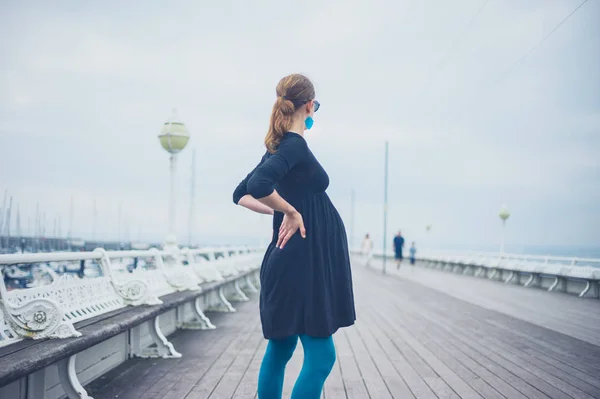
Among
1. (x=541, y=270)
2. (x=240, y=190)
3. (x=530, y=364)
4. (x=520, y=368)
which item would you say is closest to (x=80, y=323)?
(x=240, y=190)

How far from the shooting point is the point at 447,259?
26.6 metres

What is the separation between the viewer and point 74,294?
3912 millimetres

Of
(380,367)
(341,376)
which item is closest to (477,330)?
(380,367)

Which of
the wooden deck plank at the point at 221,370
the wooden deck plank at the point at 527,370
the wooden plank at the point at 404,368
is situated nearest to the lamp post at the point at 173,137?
the wooden deck plank at the point at 221,370

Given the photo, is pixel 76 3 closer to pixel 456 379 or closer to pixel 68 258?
pixel 68 258

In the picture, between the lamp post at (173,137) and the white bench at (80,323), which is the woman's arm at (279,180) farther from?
the lamp post at (173,137)

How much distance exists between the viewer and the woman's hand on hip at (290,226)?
2.06 meters

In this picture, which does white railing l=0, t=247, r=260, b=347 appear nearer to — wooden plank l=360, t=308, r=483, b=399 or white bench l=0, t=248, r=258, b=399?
white bench l=0, t=248, r=258, b=399

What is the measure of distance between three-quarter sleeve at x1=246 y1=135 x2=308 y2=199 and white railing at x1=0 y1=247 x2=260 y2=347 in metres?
1.76

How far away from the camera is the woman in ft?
6.84

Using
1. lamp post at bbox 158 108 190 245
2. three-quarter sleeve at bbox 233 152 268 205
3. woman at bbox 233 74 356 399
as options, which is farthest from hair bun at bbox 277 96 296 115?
lamp post at bbox 158 108 190 245

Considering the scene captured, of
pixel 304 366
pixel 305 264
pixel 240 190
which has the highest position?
pixel 240 190

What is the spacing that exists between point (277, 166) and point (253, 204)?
1.13 feet

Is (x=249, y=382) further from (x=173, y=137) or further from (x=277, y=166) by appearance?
(x=173, y=137)
